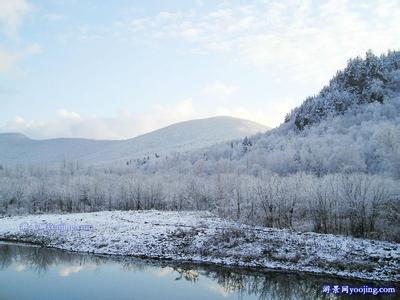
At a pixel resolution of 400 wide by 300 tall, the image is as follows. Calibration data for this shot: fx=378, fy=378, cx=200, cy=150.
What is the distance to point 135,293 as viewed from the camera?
2628cm

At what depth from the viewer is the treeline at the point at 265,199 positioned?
150 ft

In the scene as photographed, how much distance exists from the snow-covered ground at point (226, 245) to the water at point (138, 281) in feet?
8.01

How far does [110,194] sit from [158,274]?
224 feet

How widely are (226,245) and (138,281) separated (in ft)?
40.7

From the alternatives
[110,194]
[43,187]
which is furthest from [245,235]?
[43,187]

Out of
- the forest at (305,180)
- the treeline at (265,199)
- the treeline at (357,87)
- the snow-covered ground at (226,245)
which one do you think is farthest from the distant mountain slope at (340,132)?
the snow-covered ground at (226,245)

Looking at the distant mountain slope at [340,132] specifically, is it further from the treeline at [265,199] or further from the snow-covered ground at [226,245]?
the snow-covered ground at [226,245]

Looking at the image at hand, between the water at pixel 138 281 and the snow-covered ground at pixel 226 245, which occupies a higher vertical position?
the snow-covered ground at pixel 226 245

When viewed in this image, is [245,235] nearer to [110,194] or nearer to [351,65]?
[110,194]

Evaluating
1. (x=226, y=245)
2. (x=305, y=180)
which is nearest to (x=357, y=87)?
(x=305, y=180)

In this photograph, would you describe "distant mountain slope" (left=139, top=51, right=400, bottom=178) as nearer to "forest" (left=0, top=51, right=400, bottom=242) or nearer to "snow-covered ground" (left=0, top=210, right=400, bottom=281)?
"forest" (left=0, top=51, right=400, bottom=242)

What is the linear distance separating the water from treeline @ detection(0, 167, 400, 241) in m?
18.1

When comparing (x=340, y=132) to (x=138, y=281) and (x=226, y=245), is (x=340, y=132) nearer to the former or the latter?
(x=226, y=245)

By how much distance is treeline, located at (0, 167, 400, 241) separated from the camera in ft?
150
